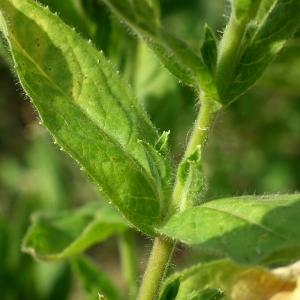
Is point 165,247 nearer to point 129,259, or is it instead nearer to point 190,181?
point 190,181

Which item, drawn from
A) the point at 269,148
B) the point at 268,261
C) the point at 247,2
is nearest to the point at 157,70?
the point at 247,2

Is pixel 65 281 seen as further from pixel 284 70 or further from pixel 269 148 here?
pixel 269 148

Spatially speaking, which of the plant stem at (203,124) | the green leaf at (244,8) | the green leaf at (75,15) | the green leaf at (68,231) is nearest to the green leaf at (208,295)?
the plant stem at (203,124)

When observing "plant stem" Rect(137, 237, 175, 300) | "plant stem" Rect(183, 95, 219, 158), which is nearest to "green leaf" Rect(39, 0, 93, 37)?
"plant stem" Rect(183, 95, 219, 158)

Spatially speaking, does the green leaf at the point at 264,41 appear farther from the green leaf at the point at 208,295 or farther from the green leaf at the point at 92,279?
the green leaf at the point at 92,279

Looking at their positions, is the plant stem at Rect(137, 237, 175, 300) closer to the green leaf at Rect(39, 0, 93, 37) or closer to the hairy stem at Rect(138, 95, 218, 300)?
the hairy stem at Rect(138, 95, 218, 300)
